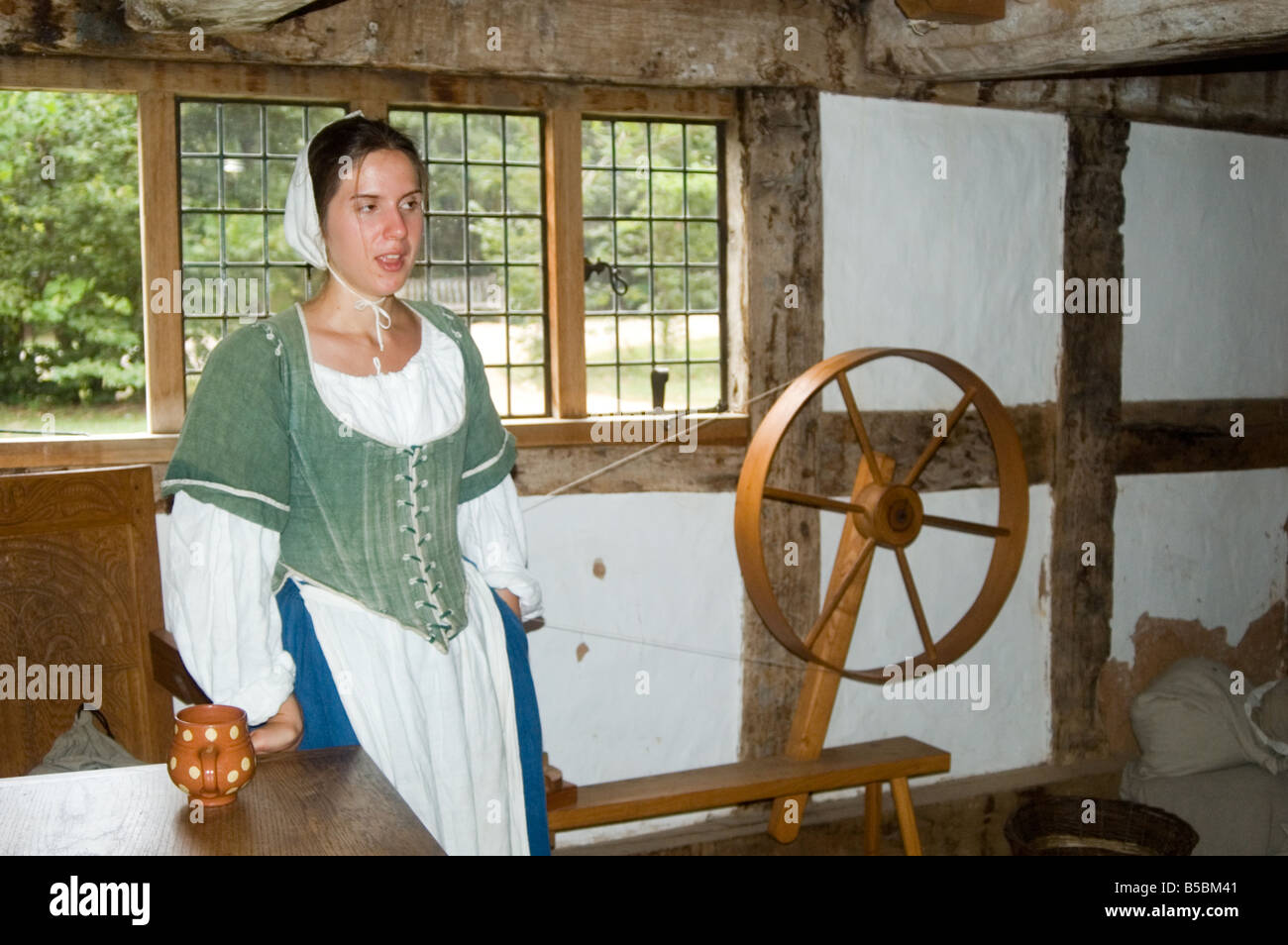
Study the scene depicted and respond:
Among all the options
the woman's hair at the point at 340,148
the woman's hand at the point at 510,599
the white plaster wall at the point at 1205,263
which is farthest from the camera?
the white plaster wall at the point at 1205,263

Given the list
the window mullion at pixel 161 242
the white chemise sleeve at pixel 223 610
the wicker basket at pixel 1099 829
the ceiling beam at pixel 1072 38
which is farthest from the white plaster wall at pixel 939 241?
the white chemise sleeve at pixel 223 610

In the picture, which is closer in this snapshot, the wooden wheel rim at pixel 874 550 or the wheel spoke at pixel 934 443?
the wooden wheel rim at pixel 874 550

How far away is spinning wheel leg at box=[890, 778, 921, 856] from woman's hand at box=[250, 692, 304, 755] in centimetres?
232

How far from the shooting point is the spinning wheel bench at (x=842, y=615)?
374 centimetres

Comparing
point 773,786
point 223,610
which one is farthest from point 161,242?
point 773,786

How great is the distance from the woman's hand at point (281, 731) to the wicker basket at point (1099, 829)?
106 inches

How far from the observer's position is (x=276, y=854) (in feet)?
5.55

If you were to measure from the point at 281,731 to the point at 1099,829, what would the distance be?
10.1ft

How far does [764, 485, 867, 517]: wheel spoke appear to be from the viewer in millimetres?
3824

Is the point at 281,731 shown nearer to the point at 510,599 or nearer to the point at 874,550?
the point at 510,599

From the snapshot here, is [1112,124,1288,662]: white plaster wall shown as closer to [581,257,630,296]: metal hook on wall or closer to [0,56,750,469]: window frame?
[0,56,750,469]: window frame

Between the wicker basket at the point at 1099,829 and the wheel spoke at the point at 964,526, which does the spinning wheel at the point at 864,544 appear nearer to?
the wheel spoke at the point at 964,526

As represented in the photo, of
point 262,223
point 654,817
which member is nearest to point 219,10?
point 262,223

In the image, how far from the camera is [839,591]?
3965 millimetres
